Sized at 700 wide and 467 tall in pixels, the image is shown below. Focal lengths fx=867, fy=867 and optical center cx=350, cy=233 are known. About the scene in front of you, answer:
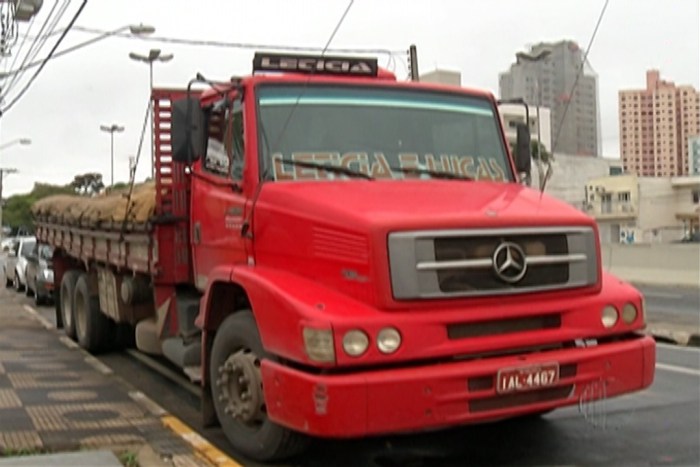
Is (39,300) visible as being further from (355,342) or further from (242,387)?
(355,342)

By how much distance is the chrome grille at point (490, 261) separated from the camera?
518 centimetres

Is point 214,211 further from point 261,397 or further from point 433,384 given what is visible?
point 433,384

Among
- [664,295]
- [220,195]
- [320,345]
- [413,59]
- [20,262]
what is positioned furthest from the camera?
[20,262]

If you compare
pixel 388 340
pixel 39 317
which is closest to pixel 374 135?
pixel 388 340

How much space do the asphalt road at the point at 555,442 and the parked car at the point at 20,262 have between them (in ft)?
53.1

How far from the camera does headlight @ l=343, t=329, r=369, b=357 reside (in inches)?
195

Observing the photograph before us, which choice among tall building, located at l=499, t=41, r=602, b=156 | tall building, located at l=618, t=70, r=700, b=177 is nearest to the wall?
tall building, located at l=618, t=70, r=700, b=177

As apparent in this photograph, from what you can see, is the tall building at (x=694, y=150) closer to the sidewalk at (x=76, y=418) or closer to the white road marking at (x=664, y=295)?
the white road marking at (x=664, y=295)

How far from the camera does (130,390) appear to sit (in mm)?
8672

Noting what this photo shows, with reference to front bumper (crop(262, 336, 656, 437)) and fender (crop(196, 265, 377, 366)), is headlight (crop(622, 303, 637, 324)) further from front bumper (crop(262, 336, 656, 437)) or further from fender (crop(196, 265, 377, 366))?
fender (crop(196, 265, 377, 366))

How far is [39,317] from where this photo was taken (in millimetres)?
16797

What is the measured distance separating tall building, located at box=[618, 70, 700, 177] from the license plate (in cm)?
844

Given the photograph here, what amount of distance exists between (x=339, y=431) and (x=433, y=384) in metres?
0.60

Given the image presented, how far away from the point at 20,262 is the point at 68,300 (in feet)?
39.0
